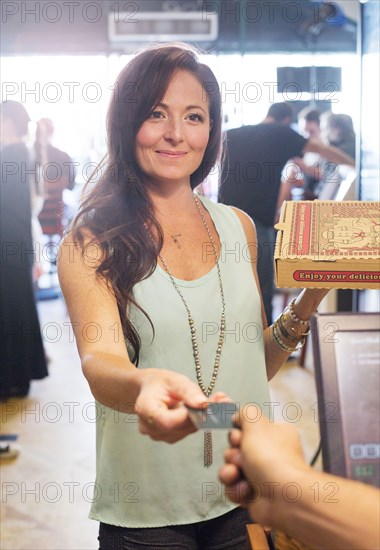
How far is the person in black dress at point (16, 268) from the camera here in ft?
13.5

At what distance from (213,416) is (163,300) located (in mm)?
535

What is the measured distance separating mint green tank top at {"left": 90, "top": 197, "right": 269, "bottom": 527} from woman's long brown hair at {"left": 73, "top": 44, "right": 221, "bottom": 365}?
4 centimetres

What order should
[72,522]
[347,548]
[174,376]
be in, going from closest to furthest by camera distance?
[347,548], [174,376], [72,522]

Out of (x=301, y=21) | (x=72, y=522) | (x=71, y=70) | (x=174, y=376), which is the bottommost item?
(x=72, y=522)

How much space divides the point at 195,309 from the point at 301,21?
341 inches

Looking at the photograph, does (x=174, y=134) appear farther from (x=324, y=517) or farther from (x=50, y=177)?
(x=50, y=177)

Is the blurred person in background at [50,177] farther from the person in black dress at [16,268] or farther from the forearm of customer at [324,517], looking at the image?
the forearm of customer at [324,517]

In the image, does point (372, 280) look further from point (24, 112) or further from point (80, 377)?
point (80, 377)

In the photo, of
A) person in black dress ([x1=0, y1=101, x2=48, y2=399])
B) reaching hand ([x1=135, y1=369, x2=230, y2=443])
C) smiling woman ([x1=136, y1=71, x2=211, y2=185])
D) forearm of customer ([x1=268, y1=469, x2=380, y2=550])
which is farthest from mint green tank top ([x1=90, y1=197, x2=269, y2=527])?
person in black dress ([x1=0, y1=101, x2=48, y2=399])

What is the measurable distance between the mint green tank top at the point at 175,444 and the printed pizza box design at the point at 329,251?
26 centimetres

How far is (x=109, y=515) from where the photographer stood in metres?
1.31

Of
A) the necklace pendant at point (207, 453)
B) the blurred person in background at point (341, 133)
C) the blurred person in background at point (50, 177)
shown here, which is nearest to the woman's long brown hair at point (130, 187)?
the necklace pendant at point (207, 453)

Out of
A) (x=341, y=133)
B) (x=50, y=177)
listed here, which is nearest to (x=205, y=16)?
(x=50, y=177)

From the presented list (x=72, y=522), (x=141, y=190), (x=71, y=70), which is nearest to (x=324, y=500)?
(x=141, y=190)
